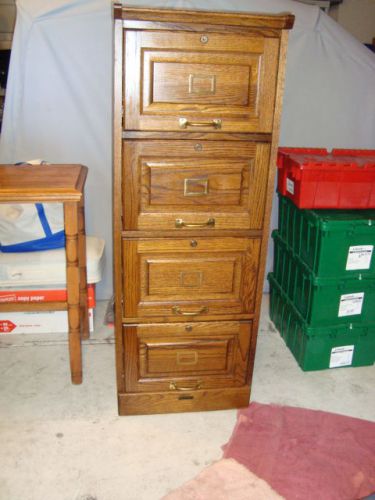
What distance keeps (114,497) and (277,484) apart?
1.77ft

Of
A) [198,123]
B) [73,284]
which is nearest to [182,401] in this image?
[73,284]

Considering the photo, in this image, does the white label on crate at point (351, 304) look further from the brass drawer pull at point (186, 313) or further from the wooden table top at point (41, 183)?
the wooden table top at point (41, 183)

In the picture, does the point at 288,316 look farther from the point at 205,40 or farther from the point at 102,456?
the point at 205,40

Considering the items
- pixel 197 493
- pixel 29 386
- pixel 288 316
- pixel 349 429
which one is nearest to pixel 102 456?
pixel 197 493

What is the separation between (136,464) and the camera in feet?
5.27

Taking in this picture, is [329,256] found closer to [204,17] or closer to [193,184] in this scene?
[193,184]

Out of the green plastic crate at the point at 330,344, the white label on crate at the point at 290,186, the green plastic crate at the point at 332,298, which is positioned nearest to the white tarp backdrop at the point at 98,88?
the white label on crate at the point at 290,186

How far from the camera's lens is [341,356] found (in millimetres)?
2160

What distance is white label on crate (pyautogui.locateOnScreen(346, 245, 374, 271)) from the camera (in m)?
1.98

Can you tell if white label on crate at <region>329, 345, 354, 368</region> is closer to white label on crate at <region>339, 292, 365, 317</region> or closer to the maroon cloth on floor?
white label on crate at <region>339, 292, 365, 317</region>

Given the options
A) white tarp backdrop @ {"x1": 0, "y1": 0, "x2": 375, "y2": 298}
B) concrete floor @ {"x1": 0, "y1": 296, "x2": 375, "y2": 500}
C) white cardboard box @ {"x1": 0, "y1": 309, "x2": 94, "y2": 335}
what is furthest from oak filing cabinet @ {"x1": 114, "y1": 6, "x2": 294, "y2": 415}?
white tarp backdrop @ {"x1": 0, "y1": 0, "x2": 375, "y2": 298}

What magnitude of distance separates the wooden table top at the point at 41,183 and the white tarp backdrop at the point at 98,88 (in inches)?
15.2

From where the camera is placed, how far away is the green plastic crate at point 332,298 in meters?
2.01

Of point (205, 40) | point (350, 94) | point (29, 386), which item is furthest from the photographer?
point (350, 94)
